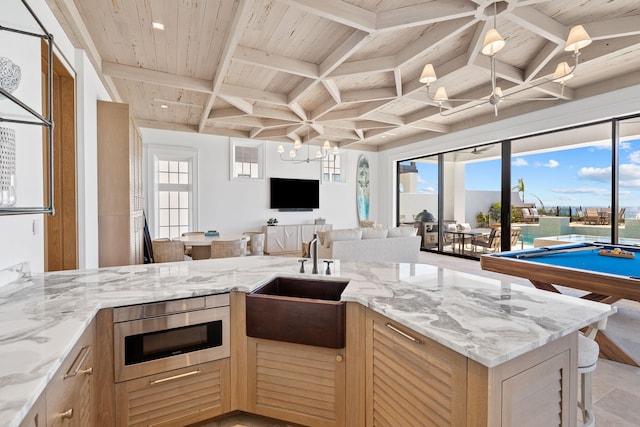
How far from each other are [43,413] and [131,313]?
2.04 feet

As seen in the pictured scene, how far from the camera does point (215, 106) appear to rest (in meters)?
5.77

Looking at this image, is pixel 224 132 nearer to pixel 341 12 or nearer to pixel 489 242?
pixel 341 12

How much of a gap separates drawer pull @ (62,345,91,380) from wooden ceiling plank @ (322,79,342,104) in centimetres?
378

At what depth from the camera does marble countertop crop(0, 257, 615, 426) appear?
0.88 meters

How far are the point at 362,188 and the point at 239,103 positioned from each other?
4.94 metres

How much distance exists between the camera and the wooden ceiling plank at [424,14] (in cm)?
260

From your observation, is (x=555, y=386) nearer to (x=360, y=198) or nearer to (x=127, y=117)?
(x=127, y=117)

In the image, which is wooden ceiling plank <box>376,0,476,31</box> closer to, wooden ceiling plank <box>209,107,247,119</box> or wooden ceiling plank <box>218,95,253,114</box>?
wooden ceiling plank <box>218,95,253,114</box>

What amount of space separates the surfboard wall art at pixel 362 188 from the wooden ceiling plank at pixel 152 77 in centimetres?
552

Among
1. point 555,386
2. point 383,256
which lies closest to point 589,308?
point 555,386

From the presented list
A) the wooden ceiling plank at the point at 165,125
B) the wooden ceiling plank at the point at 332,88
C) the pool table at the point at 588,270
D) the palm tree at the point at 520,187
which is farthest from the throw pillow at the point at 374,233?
the wooden ceiling plank at the point at 165,125

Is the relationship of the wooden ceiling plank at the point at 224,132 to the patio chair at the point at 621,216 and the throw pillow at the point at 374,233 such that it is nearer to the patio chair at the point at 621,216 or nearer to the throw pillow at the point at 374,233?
the throw pillow at the point at 374,233

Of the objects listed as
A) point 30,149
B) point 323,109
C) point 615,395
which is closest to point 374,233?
point 323,109

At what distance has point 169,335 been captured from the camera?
1.52 m
